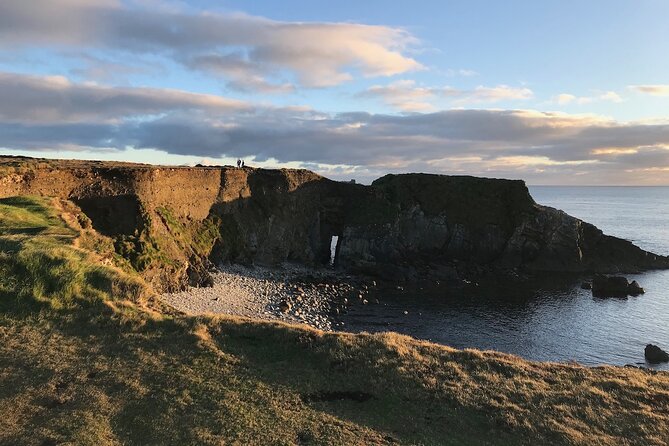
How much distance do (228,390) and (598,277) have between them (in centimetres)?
6170

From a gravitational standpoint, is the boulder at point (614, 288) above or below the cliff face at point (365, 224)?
below

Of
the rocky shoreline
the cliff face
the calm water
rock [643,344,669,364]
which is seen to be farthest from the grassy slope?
the cliff face

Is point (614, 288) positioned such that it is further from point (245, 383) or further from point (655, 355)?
point (245, 383)

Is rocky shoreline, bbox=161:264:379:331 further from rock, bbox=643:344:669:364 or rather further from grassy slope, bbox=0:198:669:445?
rock, bbox=643:344:669:364

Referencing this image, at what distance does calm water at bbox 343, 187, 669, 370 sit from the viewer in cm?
4109

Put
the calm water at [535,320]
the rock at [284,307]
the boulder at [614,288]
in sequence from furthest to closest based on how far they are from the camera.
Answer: the boulder at [614,288]
the rock at [284,307]
the calm water at [535,320]

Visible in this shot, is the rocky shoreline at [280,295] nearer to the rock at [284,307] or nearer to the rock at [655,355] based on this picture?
the rock at [284,307]

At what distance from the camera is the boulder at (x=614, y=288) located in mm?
60812

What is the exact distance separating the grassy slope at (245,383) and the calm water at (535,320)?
57.0 ft

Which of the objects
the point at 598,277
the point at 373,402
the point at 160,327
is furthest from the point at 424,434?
the point at 598,277

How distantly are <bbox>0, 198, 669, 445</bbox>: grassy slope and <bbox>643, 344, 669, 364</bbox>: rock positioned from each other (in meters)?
16.8

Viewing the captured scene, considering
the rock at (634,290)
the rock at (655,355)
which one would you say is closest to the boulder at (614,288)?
the rock at (634,290)

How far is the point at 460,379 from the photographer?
65.8 ft

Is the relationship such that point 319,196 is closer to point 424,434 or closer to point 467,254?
point 467,254
